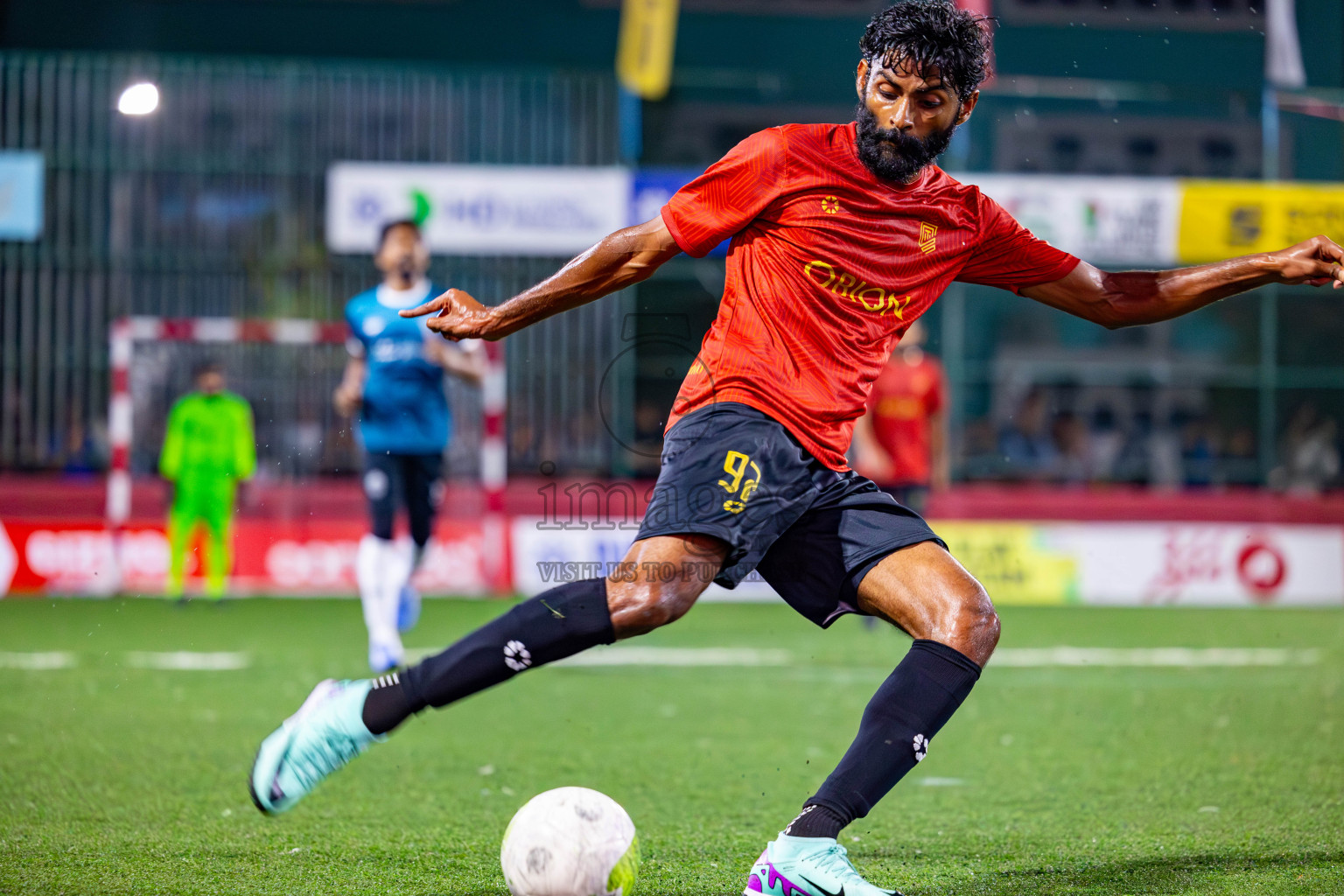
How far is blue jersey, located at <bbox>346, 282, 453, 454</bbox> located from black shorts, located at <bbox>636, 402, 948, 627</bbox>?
4.04 metres

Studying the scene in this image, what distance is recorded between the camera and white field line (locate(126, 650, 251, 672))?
730cm

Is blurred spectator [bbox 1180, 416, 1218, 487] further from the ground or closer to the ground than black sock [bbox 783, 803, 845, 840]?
further from the ground

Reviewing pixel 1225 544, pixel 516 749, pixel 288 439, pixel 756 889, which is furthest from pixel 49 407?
pixel 756 889

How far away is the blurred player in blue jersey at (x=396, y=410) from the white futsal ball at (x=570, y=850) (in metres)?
3.99

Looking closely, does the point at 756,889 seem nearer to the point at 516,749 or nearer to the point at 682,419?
the point at 682,419

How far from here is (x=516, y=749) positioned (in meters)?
5.16

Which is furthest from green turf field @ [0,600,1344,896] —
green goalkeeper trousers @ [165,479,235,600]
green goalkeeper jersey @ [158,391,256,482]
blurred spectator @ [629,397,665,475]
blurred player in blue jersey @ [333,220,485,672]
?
blurred spectator @ [629,397,665,475]

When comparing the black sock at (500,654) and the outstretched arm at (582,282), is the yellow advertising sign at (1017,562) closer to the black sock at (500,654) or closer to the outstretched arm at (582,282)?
the outstretched arm at (582,282)

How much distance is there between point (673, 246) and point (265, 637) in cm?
643

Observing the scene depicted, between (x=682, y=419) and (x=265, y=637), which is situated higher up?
(x=682, y=419)

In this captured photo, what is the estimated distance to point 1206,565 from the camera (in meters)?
12.2

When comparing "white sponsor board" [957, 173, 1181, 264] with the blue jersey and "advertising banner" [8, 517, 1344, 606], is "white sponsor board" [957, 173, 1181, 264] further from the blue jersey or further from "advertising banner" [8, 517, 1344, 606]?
the blue jersey

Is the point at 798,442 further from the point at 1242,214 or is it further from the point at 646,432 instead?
the point at 1242,214

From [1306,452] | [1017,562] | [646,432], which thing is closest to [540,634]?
[1017,562]
